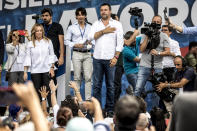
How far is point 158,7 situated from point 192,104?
6.28 m

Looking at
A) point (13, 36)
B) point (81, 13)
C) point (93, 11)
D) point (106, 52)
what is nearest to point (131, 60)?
point (106, 52)

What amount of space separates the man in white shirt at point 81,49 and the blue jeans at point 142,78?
860mm

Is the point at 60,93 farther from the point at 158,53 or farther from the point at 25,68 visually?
the point at 158,53

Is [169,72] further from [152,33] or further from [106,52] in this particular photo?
[106,52]

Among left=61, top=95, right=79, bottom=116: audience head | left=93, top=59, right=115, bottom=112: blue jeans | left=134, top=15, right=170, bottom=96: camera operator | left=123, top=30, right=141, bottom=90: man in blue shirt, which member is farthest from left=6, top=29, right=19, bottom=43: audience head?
left=61, top=95, right=79, bottom=116: audience head

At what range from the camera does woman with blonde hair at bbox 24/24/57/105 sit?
719 cm

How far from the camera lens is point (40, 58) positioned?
7266mm

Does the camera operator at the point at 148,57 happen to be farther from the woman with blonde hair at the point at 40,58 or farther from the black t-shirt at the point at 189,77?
the woman with blonde hair at the point at 40,58

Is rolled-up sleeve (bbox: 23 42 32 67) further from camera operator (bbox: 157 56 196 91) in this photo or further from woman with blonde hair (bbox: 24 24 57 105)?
camera operator (bbox: 157 56 196 91)

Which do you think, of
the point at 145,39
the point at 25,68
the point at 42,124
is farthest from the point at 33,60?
the point at 42,124

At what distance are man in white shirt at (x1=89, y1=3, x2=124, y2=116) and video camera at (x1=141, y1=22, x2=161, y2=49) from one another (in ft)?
1.50

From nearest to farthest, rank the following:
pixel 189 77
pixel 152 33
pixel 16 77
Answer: pixel 189 77 → pixel 152 33 → pixel 16 77

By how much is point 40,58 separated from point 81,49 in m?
0.71

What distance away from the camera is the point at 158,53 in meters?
6.64
